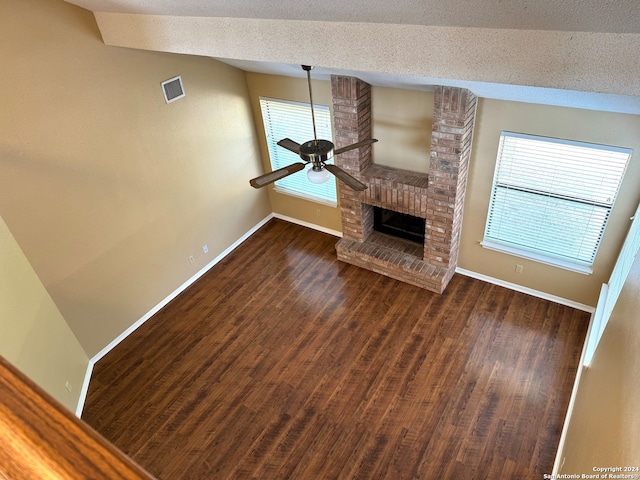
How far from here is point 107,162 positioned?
450cm

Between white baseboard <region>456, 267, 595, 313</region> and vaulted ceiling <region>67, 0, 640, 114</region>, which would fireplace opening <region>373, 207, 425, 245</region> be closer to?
white baseboard <region>456, 267, 595, 313</region>

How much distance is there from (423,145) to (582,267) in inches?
89.4

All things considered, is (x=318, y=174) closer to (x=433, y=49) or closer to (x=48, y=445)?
(x=433, y=49)

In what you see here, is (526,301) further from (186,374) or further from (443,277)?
(186,374)

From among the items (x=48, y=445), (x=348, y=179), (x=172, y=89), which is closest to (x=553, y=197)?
(x=348, y=179)

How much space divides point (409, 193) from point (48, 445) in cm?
491

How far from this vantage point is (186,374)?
186 inches

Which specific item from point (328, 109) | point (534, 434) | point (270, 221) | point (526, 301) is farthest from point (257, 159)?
point (534, 434)

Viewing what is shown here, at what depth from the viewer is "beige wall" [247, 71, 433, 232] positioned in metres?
4.80

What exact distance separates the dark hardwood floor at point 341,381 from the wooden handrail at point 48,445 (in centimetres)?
379

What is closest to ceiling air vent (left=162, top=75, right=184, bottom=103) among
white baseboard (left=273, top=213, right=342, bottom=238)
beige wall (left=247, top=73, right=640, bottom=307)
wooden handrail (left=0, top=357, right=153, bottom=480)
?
beige wall (left=247, top=73, right=640, bottom=307)

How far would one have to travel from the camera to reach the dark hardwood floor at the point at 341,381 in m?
3.86

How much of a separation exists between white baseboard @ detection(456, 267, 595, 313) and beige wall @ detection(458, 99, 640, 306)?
47 mm

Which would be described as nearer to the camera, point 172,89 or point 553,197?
point 553,197
